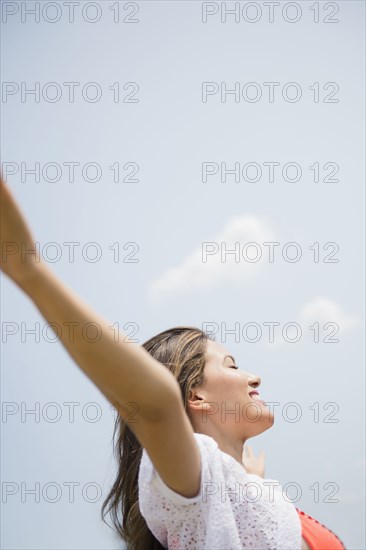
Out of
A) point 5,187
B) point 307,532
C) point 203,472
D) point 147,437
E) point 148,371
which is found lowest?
point 307,532

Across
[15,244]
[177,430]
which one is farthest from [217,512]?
[15,244]

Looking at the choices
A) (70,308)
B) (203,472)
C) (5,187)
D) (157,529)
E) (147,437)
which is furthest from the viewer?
(157,529)

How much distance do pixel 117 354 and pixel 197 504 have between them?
0.41 m

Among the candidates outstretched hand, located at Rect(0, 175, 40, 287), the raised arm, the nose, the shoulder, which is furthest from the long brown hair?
outstretched hand, located at Rect(0, 175, 40, 287)

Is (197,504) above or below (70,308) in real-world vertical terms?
below

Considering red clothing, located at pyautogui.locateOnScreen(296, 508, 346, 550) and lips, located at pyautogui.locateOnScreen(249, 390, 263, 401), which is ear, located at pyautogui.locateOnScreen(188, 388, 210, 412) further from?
red clothing, located at pyautogui.locateOnScreen(296, 508, 346, 550)

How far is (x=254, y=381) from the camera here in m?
1.73

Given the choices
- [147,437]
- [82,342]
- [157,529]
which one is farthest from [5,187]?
[157,529]

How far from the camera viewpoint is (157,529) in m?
1.32

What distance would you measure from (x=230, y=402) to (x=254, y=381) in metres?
0.11

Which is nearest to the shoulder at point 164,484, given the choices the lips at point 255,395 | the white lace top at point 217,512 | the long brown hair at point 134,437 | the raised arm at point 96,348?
the white lace top at point 217,512

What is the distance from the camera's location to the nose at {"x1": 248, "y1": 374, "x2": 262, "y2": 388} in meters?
1.73

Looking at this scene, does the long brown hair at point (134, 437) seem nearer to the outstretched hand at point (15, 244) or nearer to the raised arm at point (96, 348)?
the raised arm at point (96, 348)

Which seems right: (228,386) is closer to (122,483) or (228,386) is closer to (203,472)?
(122,483)
